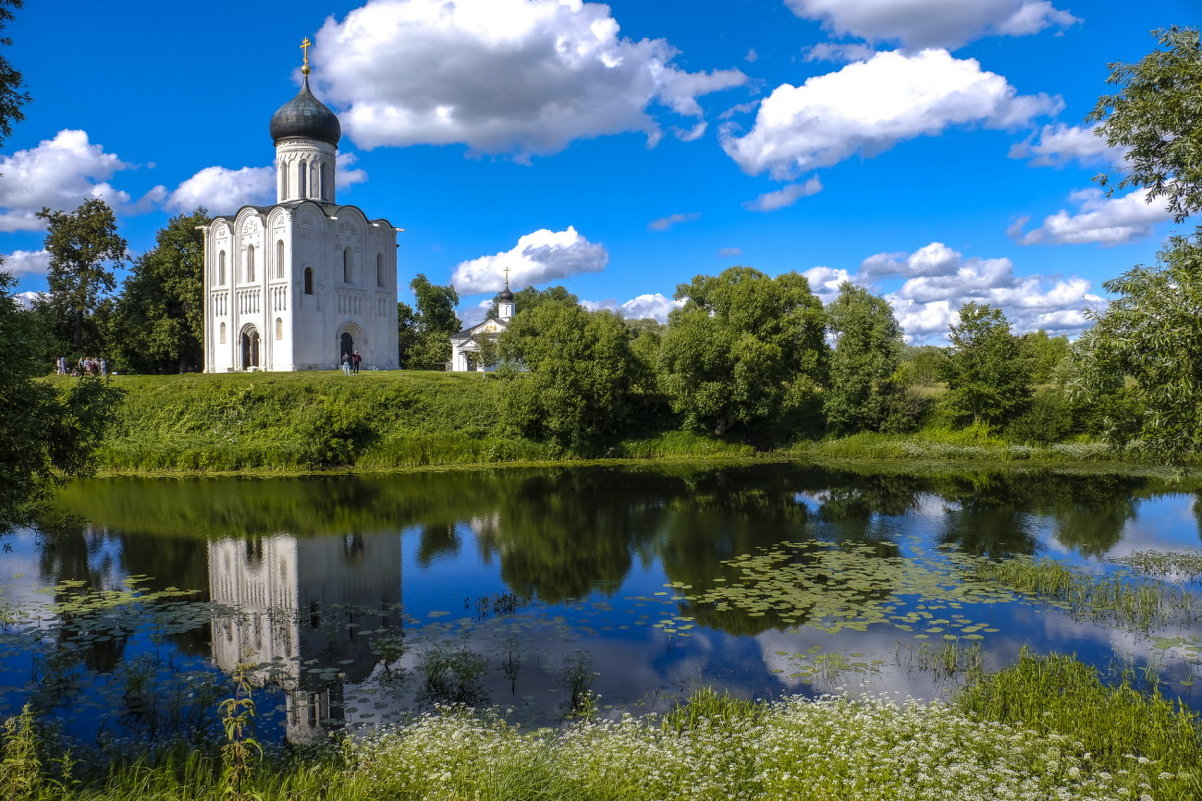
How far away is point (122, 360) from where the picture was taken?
42.5m

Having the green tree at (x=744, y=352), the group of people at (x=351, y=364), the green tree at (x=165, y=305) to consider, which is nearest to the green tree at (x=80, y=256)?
the green tree at (x=165, y=305)

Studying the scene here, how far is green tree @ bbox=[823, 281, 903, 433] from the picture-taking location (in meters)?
34.9

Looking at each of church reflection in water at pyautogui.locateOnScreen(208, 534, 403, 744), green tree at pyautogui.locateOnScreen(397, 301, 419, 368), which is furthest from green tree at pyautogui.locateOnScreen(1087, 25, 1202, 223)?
green tree at pyautogui.locateOnScreen(397, 301, 419, 368)

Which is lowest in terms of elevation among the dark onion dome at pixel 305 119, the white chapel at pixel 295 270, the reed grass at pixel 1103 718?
the reed grass at pixel 1103 718

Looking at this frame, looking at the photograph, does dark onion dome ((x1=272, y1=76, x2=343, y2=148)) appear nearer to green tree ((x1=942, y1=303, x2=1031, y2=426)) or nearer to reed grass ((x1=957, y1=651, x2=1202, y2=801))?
green tree ((x1=942, y1=303, x2=1031, y2=426))

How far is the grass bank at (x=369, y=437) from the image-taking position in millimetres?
28297

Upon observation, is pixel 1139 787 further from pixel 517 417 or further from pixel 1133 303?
pixel 517 417

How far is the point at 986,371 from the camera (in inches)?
1310

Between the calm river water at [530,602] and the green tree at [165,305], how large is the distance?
21.7 metres

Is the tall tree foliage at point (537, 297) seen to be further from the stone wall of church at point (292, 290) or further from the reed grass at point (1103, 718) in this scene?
the reed grass at point (1103, 718)

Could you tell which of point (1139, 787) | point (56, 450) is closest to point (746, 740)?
point (1139, 787)

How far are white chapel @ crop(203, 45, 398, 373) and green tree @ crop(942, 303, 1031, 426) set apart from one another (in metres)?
28.6

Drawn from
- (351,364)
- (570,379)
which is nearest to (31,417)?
(570,379)

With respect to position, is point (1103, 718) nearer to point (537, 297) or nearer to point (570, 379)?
point (570, 379)
